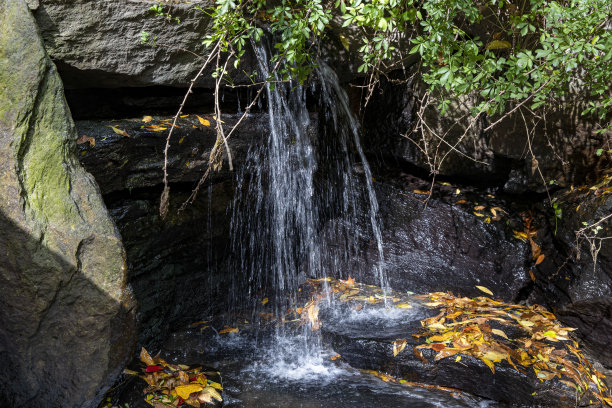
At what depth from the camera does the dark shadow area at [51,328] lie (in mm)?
2203

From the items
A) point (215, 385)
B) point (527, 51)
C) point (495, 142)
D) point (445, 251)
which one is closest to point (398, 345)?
point (215, 385)

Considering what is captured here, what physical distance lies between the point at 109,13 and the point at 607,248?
4509 mm

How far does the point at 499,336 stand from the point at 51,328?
2.93 m

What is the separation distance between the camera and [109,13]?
342cm

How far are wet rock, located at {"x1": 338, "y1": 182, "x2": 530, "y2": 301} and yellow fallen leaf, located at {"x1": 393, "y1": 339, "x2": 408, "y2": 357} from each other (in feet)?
3.90

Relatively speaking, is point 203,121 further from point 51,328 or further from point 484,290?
point 484,290

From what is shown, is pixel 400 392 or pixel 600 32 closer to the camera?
pixel 400 392

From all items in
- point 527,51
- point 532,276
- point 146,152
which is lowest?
point 532,276

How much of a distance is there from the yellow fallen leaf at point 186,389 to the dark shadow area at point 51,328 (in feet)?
1.31

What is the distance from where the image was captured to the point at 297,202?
4.70 metres

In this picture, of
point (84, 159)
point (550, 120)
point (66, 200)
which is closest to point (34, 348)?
point (66, 200)

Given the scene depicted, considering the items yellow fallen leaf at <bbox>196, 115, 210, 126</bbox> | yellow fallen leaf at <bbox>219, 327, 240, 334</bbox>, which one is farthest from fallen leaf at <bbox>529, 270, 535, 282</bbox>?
yellow fallen leaf at <bbox>196, 115, 210, 126</bbox>

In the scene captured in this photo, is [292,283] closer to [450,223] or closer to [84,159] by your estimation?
[450,223]

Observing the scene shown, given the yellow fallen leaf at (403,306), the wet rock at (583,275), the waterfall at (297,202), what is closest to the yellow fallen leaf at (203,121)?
the waterfall at (297,202)
